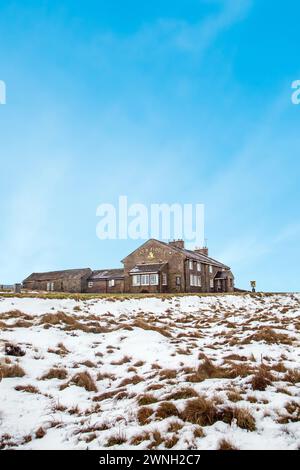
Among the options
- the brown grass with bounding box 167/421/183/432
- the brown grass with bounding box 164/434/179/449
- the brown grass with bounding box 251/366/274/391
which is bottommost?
the brown grass with bounding box 164/434/179/449

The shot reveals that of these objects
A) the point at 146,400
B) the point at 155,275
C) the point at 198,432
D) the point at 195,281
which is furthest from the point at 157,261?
the point at 198,432

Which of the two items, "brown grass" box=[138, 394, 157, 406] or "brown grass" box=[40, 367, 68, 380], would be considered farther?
"brown grass" box=[40, 367, 68, 380]

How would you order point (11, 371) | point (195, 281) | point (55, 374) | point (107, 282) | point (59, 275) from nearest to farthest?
point (11, 371) → point (55, 374) → point (195, 281) → point (107, 282) → point (59, 275)

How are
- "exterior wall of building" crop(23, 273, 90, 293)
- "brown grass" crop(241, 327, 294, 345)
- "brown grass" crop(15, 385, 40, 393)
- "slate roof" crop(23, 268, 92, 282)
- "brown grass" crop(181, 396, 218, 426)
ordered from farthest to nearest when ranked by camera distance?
"slate roof" crop(23, 268, 92, 282)
"exterior wall of building" crop(23, 273, 90, 293)
"brown grass" crop(241, 327, 294, 345)
"brown grass" crop(15, 385, 40, 393)
"brown grass" crop(181, 396, 218, 426)

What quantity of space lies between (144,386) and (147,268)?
147ft

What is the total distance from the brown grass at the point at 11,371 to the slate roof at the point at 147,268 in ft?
139

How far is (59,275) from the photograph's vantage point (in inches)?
2675

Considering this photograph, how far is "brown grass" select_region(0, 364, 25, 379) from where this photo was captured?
8703 mm

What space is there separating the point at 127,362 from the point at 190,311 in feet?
46.1

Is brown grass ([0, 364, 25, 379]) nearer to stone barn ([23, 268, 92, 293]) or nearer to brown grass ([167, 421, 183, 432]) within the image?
brown grass ([167, 421, 183, 432])

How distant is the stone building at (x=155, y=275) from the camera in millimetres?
52281

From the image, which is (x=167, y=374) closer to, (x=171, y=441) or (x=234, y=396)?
(x=234, y=396)

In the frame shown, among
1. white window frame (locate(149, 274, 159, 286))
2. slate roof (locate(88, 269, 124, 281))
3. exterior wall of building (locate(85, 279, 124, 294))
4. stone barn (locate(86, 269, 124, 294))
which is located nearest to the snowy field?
white window frame (locate(149, 274, 159, 286))
